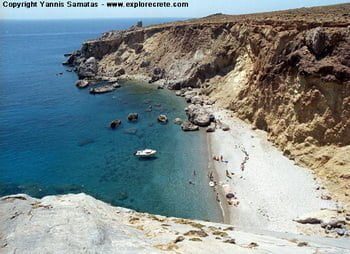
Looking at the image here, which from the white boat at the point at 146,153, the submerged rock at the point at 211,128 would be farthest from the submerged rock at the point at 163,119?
the white boat at the point at 146,153

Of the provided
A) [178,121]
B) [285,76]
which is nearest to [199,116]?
[178,121]

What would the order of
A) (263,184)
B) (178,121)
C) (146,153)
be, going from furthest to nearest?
(178,121) < (146,153) < (263,184)

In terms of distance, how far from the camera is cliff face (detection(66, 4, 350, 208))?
4244 cm

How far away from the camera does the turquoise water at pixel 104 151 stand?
4081cm

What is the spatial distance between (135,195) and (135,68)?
61.0 meters

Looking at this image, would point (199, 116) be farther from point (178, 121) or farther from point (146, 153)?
point (146, 153)

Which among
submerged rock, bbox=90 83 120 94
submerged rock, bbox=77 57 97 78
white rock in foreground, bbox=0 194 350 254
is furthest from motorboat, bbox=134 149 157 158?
submerged rock, bbox=77 57 97 78

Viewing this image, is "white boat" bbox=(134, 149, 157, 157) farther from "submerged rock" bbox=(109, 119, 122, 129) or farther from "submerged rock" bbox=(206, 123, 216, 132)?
"submerged rock" bbox=(109, 119, 122, 129)

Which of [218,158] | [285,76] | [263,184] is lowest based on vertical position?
[263,184]

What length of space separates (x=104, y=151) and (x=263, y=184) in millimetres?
23607

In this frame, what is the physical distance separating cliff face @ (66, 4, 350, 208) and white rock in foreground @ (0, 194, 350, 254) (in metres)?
21.5

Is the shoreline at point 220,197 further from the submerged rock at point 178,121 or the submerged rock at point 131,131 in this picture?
the submerged rock at point 131,131

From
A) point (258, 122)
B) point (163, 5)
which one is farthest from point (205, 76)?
point (163, 5)

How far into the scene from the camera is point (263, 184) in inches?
1602
